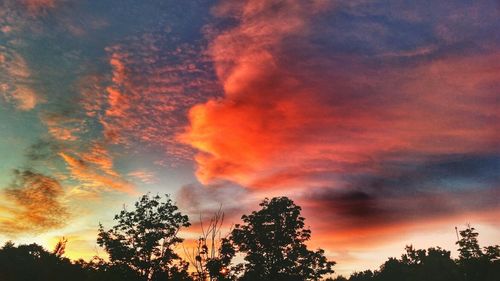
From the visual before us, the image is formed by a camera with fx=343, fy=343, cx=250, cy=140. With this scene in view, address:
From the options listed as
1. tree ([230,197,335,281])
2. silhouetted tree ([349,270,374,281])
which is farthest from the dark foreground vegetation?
silhouetted tree ([349,270,374,281])

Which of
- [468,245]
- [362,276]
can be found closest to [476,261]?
[468,245]

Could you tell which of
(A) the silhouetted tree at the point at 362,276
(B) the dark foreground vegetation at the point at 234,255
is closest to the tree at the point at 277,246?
(B) the dark foreground vegetation at the point at 234,255

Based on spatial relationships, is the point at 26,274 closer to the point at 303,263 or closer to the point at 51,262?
the point at 51,262

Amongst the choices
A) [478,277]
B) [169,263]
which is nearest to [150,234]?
[169,263]

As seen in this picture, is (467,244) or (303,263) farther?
(467,244)

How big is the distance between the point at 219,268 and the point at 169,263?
35.1 m

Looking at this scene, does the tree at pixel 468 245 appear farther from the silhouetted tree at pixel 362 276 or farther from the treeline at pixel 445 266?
the silhouetted tree at pixel 362 276

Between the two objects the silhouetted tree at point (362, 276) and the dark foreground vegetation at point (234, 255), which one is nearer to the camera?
the dark foreground vegetation at point (234, 255)

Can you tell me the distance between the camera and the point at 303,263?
53.6m

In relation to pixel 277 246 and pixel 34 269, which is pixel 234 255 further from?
pixel 34 269

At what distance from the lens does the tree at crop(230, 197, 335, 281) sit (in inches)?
2078

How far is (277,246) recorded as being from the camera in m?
54.5

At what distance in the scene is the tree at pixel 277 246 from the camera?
52781 mm

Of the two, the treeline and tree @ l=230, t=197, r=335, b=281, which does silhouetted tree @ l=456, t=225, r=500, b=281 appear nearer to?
the treeline
